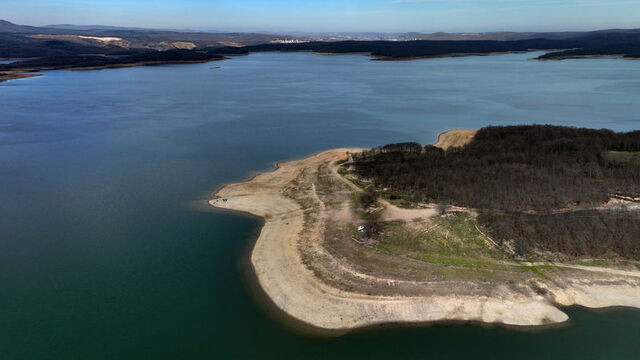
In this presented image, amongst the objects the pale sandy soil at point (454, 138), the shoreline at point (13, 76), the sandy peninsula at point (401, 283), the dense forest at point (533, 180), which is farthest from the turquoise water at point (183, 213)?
the shoreline at point (13, 76)

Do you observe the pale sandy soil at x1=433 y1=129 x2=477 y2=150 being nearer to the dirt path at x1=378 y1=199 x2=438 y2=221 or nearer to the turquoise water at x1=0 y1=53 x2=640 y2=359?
the turquoise water at x1=0 y1=53 x2=640 y2=359

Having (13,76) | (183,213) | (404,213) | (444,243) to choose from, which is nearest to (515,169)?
(404,213)

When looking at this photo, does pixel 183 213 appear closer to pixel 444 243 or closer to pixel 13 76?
pixel 444 243

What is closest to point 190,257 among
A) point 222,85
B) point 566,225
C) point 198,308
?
point 198,308

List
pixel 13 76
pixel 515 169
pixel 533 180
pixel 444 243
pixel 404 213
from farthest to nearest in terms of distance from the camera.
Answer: pixel 13 76
pixel 515 169
pixel 533 180
pixel 404 213
pixel 444 243

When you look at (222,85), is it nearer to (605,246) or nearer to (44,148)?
(44,148)

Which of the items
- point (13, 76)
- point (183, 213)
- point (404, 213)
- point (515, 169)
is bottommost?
point (183, 213)
